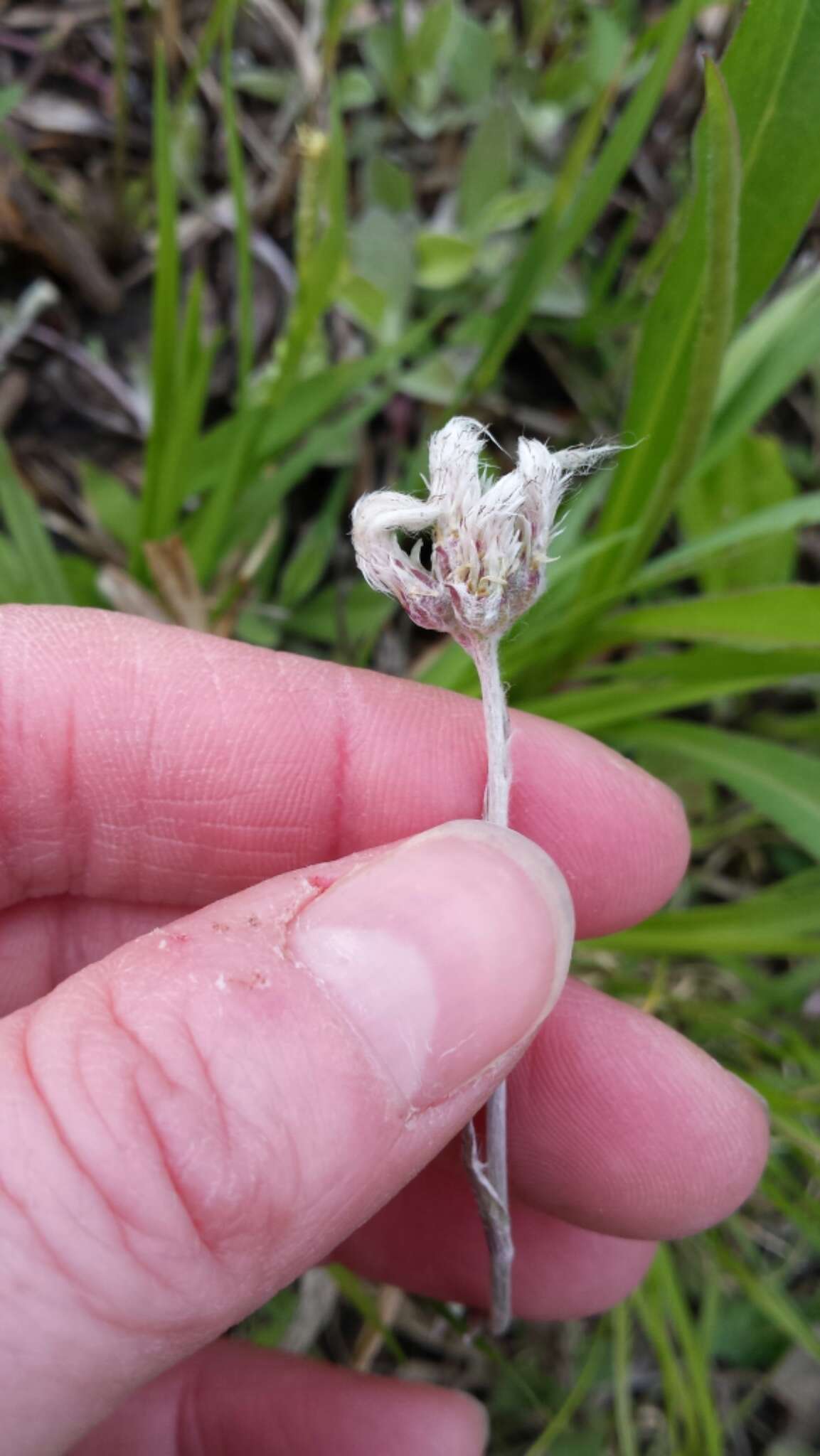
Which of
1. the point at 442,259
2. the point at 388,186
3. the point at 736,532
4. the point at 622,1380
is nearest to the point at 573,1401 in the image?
the point at 622,1380

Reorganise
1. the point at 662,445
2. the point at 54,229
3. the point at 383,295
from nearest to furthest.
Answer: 1. the point at 662,445
2. the point at 383,295
3. the point at 54,229

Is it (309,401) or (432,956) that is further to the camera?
(309,401)

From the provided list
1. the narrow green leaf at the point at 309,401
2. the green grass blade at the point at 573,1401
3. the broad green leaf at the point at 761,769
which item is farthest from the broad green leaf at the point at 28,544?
the green grass blade at the point at 573,1401

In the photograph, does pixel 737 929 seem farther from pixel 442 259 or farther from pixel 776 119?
pixel 442 259

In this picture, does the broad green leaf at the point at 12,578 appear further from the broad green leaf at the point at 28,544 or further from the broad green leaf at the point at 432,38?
the broad green leaf at the point at 432,38

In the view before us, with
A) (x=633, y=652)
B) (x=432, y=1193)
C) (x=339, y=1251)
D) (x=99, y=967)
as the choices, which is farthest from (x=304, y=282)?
(x=339, y=1251)

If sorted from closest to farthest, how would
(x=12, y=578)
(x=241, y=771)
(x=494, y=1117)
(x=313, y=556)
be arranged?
1. (x=494, y=1117)
2. (x=241, y=771)
3. (x=12, y=578)
4. (x=313, y=556)

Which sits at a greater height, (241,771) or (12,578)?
(12,578)

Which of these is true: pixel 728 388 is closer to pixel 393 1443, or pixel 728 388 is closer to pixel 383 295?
pixel 383 295
